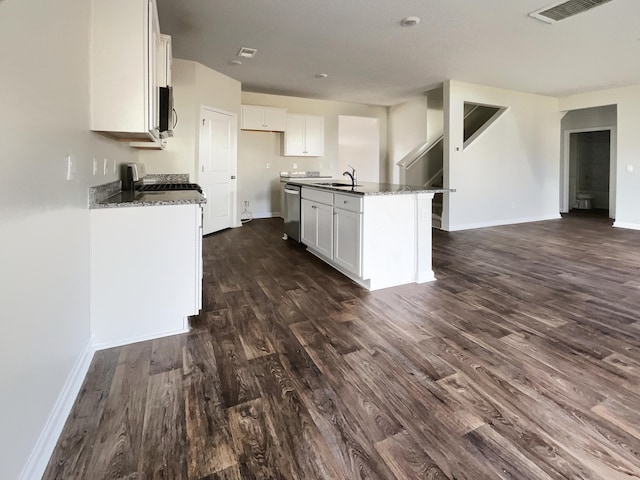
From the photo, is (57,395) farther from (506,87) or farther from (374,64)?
(506,87)

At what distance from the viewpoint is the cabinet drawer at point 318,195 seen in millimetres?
3828

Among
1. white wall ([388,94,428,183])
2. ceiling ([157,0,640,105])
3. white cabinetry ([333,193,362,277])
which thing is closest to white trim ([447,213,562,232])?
white wall ([388,94,428,183])

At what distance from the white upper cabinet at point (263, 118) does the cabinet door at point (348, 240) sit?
3969 millimetres

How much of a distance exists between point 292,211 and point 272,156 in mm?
2936

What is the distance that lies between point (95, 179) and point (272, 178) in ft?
18.0

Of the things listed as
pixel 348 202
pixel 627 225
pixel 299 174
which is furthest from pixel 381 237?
pixel 627 225

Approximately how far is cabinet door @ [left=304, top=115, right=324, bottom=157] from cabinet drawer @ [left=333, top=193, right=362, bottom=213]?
14.0ft

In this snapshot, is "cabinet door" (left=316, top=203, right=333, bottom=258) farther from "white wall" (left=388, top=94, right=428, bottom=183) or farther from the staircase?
"white wall" (left=388, top=94, right=428, bottom=183)

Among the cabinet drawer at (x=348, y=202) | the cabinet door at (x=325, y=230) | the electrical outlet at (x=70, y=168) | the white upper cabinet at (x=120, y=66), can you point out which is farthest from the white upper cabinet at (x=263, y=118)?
the electrical outlet at (x=70, y=168)

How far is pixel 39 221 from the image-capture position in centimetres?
133

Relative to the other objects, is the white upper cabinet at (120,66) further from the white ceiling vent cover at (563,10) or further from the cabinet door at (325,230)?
the white ceiling vent cover at (563,10)

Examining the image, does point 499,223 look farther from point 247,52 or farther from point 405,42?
point 247,52

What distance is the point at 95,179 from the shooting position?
7.49ft

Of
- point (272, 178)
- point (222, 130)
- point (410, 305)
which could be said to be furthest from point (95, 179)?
point (272, 178)
